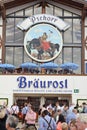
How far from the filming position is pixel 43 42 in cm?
3459

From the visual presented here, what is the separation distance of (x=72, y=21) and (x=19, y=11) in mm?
3975

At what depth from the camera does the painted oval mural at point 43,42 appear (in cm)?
3412

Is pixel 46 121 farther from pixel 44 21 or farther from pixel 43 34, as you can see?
pixel 44 21

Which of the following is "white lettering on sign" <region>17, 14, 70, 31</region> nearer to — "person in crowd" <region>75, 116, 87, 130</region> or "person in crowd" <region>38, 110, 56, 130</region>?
"person in crowd" <region>38, 110, 56, 130</region>

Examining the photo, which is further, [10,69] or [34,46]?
[34,46]

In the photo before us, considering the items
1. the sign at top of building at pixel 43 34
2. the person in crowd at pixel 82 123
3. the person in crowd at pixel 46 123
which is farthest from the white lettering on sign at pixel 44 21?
the person in crowd at pixel 82 123

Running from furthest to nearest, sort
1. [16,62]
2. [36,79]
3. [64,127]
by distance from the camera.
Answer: [16,62] < [36,79] < [64,127]

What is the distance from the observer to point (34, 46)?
34438 millimetres

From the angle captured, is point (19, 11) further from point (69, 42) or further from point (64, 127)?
point (64, 127)

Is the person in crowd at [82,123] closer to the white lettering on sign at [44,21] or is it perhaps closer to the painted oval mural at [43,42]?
the painted oval mural at [43,42]

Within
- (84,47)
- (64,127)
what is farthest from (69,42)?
(64,127)

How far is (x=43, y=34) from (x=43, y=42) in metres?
0.62

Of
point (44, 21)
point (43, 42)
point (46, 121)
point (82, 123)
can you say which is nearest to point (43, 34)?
point (43, 42)

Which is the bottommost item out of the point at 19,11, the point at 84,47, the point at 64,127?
the point at 64,127
